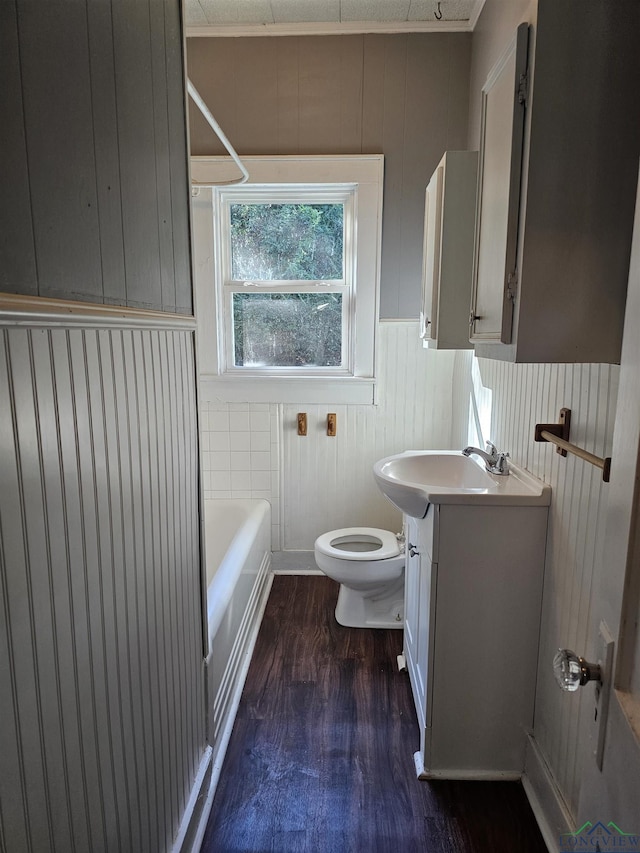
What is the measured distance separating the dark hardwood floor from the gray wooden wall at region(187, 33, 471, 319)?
7.07 ft

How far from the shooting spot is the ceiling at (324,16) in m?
2.43

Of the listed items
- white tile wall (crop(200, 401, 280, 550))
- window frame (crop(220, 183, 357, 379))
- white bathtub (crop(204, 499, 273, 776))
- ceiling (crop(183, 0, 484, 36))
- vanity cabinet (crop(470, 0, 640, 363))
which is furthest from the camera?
white tile wall (crop(200, 401, 280, 550))

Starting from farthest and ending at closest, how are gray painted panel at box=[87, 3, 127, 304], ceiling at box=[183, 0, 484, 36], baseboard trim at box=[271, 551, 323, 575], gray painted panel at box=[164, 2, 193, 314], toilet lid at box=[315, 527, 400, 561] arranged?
baseboard trim at box=[271, 551, 323, 575] → toilet lid at box=[315, 527, 400, 561] → ceiling at box=[183, 0, 484, 36] → gray painted panel at box=[164, 2, 193, 314] → gray painted panel at box=[87, 3, 127, 304]

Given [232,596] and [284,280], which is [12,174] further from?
[284,280]

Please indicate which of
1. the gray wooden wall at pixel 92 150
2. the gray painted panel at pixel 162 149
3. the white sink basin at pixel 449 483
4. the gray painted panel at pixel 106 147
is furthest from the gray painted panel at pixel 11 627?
the white sink basin at pixel 449 483

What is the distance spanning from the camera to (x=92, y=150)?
0.89 metres

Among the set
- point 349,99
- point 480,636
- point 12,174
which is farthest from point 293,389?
point 12,174

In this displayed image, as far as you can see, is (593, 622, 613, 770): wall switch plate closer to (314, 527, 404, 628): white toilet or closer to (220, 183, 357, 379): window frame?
(314, 527, 404, 628): white toilet

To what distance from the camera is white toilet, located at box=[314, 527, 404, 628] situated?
244 cm

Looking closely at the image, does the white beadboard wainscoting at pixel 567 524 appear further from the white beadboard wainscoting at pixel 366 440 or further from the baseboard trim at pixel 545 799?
the white beadboard wainscoting at pixel 366 440

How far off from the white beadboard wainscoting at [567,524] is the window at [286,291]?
1261mm

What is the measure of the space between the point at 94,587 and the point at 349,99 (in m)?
2.66

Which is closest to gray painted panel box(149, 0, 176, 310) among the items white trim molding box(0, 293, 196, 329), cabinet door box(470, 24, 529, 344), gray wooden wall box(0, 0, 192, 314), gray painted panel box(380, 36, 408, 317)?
gray wooden wall box(0, 0, 192, 314)

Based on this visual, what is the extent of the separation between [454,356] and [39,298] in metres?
2.44
